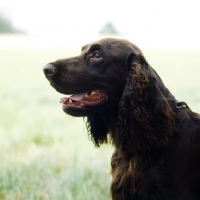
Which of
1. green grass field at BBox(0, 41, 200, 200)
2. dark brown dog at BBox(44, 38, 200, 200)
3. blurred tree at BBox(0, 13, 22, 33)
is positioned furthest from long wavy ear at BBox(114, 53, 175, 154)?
blurred tree at BBox(0, 13, 22, 33)

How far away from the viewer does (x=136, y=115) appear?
3.10 meters

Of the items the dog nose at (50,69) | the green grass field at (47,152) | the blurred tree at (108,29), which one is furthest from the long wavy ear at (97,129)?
the blurred tree at (108,29)

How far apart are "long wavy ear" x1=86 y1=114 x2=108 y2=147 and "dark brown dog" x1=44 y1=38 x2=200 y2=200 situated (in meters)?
0.24

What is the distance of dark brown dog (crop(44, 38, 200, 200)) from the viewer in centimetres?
307

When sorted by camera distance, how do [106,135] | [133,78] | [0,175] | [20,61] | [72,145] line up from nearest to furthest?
[133,78]
[106,135]
[0,175]
[72,145]
[20,61]

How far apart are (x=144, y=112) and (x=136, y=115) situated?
0.19 ft

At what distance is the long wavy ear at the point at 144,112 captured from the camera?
3.08 meters

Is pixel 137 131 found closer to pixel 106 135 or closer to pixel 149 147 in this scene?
pixel 149 147

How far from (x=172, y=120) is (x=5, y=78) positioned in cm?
1124

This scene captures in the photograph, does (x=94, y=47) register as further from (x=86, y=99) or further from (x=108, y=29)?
(x=108, y=29)

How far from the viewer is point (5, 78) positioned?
13.8 m

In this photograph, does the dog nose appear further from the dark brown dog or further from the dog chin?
the dog chin

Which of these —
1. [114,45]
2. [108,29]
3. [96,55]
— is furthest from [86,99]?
[108,29]

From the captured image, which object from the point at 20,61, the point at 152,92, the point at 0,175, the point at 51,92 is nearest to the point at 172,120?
the point at 152,92
